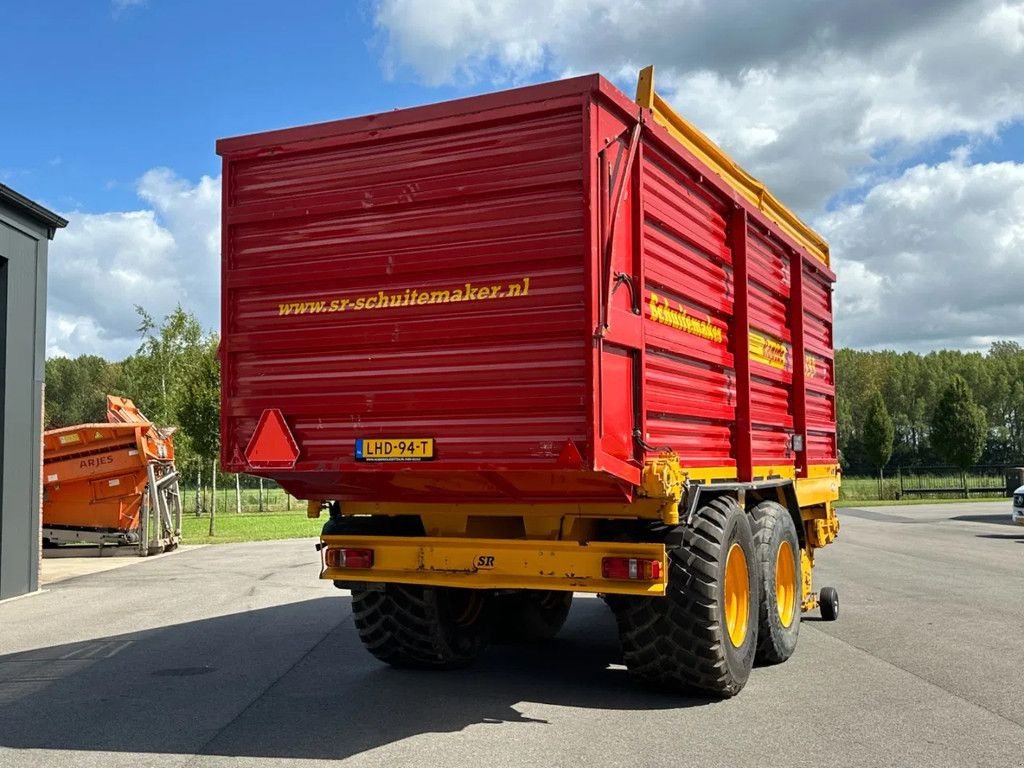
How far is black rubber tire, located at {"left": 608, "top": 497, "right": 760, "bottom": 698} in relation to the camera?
581cm

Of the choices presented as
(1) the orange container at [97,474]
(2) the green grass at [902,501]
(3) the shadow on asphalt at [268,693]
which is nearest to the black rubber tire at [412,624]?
(3) the shadow on asphalt at [268,693]

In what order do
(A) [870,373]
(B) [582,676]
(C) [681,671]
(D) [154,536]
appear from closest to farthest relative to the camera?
(C) [681,671] → (B) [582,676] → (D) [154,536] → (A) [870,373]

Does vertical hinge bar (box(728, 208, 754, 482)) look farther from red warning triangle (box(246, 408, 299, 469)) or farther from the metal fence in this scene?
the metal fence

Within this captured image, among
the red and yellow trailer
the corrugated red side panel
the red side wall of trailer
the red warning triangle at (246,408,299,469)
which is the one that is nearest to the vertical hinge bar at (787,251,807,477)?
the red and yellow trailer

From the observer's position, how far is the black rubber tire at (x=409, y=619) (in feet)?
22.6

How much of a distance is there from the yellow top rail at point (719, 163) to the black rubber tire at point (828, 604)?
132 inches

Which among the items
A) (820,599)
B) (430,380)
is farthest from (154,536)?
(430,380)

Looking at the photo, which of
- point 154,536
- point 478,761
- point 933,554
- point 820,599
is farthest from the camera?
point 154,536

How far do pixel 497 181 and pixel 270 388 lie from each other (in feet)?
6.35

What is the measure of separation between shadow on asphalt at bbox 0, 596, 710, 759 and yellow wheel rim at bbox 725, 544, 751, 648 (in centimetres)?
52

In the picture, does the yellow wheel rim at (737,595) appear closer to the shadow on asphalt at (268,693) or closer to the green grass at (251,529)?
the shadow on asphalt at (268,693)

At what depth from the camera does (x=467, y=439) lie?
5566 mm

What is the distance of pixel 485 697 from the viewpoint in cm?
642

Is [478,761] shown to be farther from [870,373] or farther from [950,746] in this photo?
[870,373]
